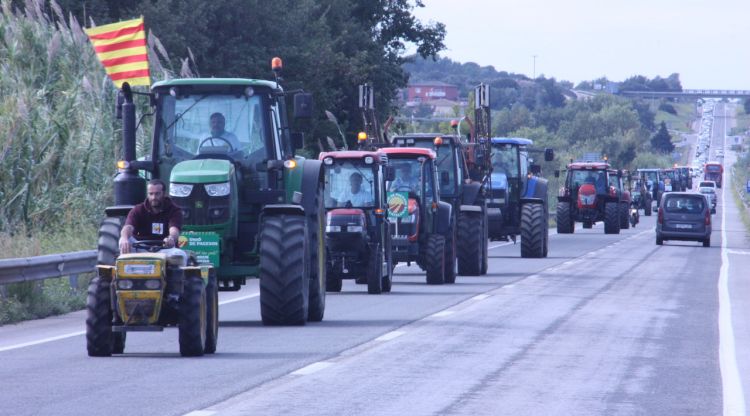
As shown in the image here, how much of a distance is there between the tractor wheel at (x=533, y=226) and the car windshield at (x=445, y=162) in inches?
316

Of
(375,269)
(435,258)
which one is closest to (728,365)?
(375,269)

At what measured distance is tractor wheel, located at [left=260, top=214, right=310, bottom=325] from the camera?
16.7 metres

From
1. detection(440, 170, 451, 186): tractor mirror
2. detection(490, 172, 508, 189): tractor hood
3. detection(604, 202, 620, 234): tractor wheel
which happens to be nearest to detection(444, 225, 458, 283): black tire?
detection(440, 170, 451, 186): tractor mirror

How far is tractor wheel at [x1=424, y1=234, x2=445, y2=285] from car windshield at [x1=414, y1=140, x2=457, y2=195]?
2946 mm

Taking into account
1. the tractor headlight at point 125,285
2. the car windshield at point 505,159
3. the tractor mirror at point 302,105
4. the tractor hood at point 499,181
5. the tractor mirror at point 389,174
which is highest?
the tractor mirror at point 302,105

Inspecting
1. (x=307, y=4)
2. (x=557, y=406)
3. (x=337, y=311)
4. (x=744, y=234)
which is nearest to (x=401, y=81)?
(x=307, y=4)

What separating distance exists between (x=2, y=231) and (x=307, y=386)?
1302 centimetres

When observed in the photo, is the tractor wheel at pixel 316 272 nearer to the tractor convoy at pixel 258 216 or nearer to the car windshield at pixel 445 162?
the tractor convoy at pixel 258 216

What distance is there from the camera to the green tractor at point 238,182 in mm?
16547

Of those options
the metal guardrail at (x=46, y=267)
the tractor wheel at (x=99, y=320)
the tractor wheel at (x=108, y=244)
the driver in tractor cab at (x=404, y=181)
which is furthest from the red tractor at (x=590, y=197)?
the tractor wheel at (x=99, y=320)

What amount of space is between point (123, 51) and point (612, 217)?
3319 cm

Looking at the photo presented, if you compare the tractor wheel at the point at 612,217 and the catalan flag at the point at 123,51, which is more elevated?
the catalan flag at the point at 123,51

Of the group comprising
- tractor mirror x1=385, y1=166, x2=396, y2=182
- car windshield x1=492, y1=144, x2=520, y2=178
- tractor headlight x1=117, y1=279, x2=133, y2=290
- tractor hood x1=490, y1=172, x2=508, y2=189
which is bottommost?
tractor headlight x1=117, y1=279, x2=133, y2=290

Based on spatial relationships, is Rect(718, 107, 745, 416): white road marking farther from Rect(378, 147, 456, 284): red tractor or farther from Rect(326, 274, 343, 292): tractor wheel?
Rect(326, 274, 343, 292): tractor wheel
